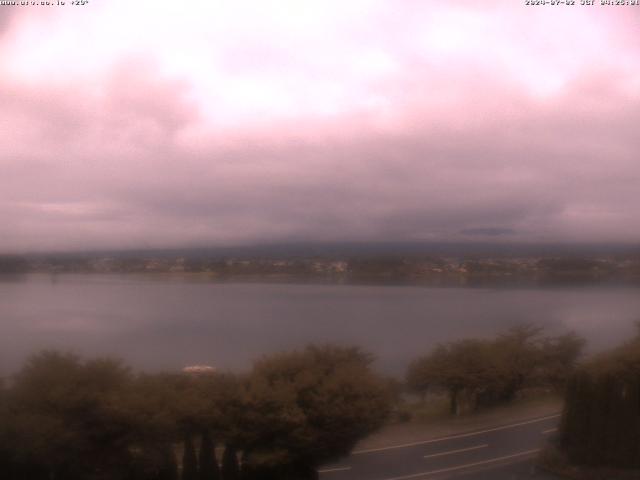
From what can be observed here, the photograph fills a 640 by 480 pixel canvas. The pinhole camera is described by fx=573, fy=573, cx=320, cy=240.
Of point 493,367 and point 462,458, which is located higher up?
point 493,367

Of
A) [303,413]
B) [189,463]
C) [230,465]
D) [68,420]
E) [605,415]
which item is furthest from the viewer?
[303,413]

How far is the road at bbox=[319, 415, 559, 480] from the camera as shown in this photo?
377 inches

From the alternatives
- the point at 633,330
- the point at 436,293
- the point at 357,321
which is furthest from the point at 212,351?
the point at 436,293

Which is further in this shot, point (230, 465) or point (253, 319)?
point (253, 319)

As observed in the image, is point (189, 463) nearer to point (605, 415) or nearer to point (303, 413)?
point (303, 413)

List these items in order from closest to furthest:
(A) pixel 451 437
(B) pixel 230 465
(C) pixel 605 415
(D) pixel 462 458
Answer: (C) pixel 605 415, (D) pixel 462 458, (B) pixel 230 465, (A) pixel 451 437

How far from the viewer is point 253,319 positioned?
2538 centimetres

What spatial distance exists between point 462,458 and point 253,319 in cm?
1604

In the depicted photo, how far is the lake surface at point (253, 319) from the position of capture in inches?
659

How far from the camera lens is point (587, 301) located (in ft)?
70.1

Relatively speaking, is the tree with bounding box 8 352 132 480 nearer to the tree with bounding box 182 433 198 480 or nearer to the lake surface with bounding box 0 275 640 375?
the tree with bounding box 182 433 198 480

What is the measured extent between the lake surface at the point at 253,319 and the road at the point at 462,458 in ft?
11.6

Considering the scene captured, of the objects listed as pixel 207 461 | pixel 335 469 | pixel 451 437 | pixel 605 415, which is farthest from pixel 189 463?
pixel 605 415

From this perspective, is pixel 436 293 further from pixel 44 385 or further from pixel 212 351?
pixel 44 385
